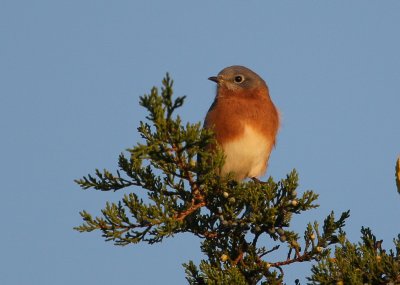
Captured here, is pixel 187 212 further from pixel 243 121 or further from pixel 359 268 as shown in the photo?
pixel 243 121

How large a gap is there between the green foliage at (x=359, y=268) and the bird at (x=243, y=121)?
278 centimetres

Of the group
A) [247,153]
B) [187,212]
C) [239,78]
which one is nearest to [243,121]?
[247,153]

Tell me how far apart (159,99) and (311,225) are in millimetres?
2090

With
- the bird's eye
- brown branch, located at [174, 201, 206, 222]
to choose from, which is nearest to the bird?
Result: the bird's eye

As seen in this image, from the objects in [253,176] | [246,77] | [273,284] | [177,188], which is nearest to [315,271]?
[273,284]

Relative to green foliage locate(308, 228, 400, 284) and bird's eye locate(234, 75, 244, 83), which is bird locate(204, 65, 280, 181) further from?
green foliage locate(308, 228, 400, 284)

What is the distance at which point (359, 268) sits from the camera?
5.58 meters

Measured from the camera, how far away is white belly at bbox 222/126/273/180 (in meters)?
8.59

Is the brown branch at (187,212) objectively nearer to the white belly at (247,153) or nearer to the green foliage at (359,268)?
the green foliage at (359,268)

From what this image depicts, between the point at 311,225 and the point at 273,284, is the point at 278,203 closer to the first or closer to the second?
the point at 311,225

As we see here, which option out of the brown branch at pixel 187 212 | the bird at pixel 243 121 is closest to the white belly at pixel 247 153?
the bird at pixel 243 121

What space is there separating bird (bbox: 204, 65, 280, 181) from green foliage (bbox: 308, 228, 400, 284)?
110 inches

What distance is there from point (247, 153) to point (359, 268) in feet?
10.9

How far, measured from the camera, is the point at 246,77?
9.66 meters
